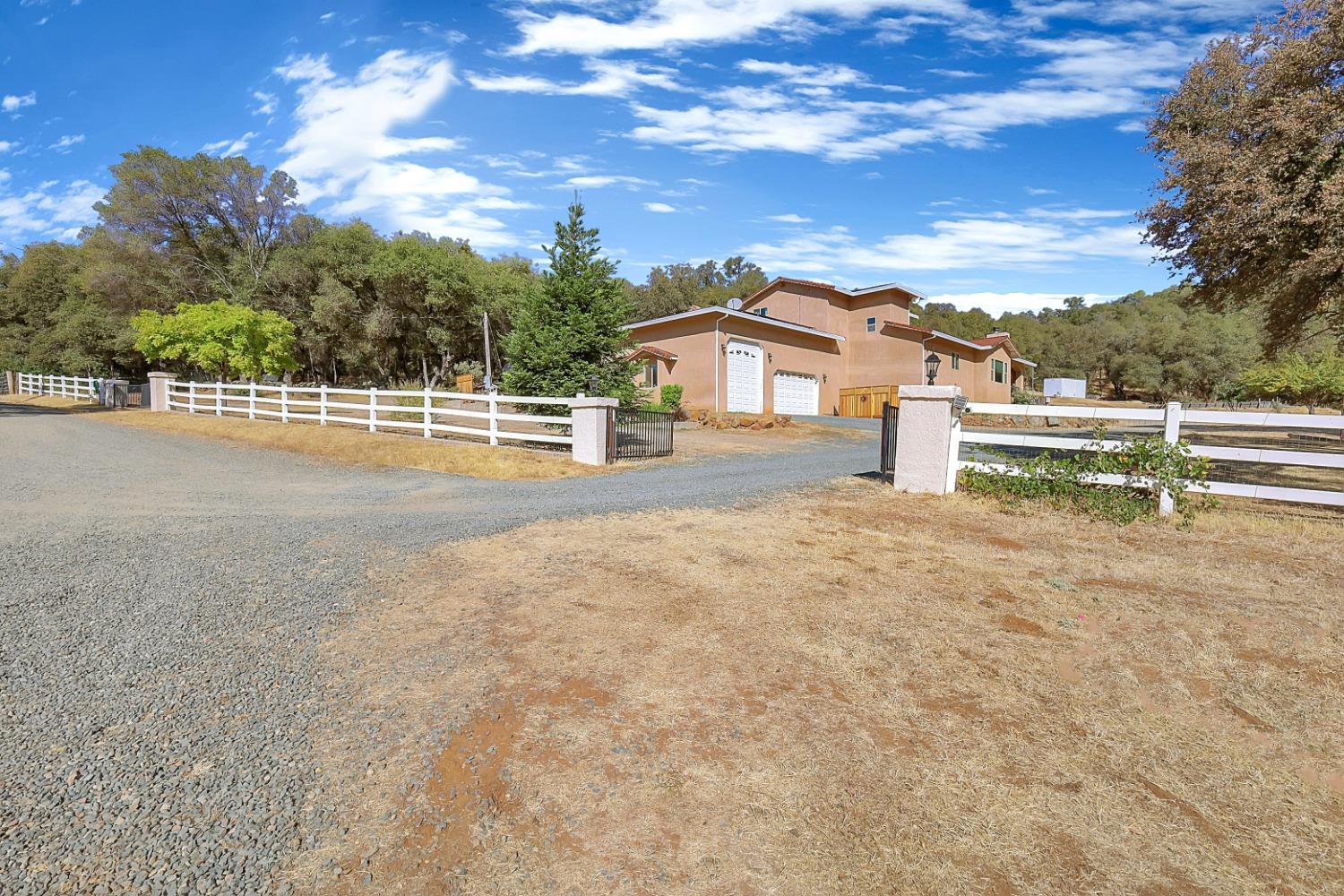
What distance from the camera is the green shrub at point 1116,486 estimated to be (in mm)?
6770

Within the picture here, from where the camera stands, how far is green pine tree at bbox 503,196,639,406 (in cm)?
1480

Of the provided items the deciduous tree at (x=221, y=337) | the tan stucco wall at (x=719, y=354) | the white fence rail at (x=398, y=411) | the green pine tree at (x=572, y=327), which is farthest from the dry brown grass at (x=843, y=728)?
the deciduous tree at (x=221, y=337)

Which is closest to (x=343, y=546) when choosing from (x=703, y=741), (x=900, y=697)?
(x=703, y=741)

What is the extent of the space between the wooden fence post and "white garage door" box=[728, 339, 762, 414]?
18.2 meters

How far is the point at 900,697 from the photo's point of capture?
3123 mm

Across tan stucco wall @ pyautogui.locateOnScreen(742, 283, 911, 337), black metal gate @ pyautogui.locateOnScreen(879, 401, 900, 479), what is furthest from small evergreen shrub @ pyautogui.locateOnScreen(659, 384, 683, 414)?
black metal gate @ pyautogui.locateOnScreen(879, 401, 900, 479)

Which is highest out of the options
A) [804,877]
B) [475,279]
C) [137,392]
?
[475,279]

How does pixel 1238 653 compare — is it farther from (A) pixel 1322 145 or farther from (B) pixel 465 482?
(A) pixel 1322 145

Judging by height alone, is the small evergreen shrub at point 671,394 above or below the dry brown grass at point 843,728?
above

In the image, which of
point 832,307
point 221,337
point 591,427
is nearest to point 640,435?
point 591,427

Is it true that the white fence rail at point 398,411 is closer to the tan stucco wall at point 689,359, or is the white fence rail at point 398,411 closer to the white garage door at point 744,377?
the tan stucco wall at point 689,359

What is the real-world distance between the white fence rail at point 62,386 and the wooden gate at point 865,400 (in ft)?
106

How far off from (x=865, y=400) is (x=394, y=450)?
21.4m

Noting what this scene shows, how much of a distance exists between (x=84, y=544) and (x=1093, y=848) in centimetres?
718
